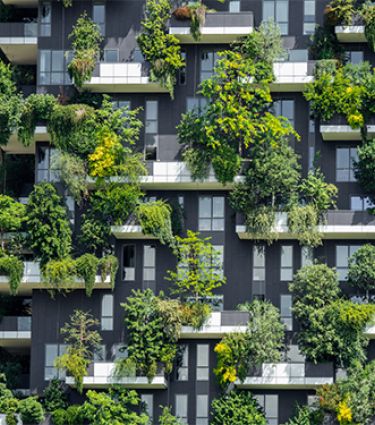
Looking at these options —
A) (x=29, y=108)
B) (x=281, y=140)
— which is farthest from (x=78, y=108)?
(x=281, y=140)

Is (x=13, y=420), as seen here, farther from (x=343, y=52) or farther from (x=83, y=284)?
(x=343, y=52)

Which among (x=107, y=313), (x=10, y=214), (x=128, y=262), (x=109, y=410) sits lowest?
(x=109, y=410)

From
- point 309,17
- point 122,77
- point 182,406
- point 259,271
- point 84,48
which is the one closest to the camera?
point 182,406

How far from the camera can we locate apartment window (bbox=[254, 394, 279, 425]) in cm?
13200

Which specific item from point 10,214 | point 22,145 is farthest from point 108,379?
point 22,145

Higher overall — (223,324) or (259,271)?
(259,271)

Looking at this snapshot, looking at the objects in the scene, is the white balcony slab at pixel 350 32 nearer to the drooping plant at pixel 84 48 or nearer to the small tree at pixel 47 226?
the drooping plant at pixel 84 48

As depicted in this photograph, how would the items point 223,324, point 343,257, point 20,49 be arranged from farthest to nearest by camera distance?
1. point 20,49
2. point 343,257
3. point 223,324

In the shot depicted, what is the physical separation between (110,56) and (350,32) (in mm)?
12739

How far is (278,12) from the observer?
135750 mm

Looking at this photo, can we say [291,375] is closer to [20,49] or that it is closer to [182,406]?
[182,406]

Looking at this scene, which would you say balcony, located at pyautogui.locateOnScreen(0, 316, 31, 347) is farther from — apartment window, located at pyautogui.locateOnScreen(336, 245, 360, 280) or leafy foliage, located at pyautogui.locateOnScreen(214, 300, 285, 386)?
apartment window, located at pyautogui.locateOnScreen(336, 245, 360, 280)

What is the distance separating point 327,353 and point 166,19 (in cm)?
1955

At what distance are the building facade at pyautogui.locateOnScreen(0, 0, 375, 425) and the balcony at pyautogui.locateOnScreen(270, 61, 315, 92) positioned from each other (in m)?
0.05
